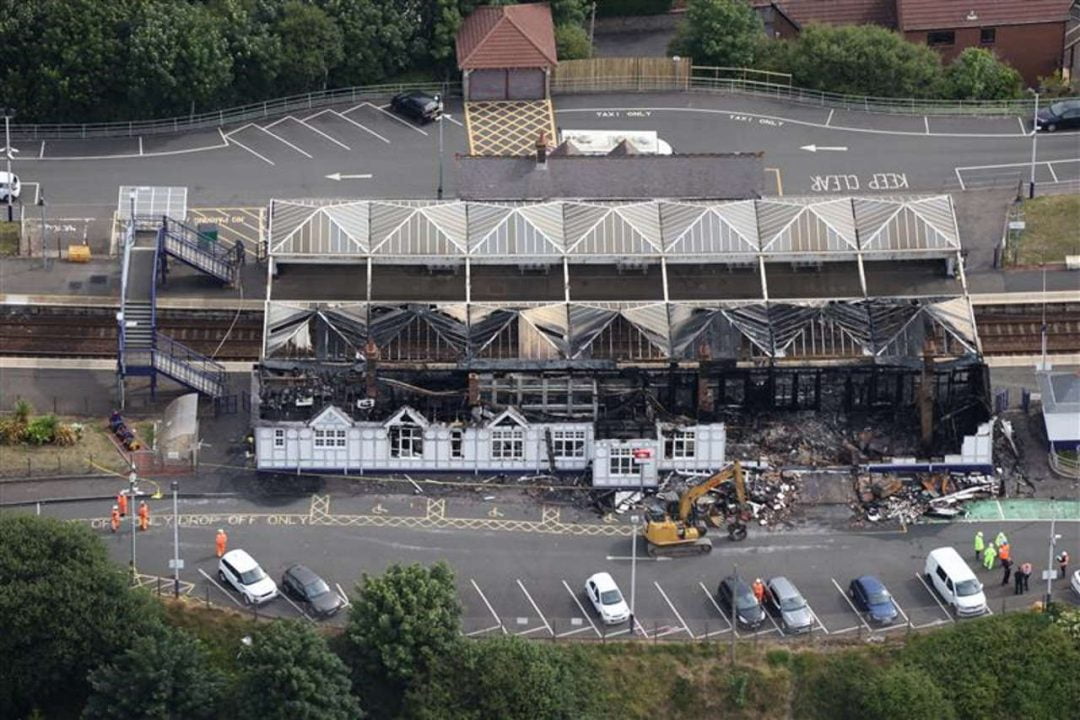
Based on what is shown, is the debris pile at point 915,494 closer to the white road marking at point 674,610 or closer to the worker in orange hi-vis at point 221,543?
the white road marking at point 674,610

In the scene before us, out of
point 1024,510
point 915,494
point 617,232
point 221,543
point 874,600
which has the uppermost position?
point 617,232

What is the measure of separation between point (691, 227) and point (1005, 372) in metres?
20.2

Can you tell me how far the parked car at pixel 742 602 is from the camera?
17150 centimetres

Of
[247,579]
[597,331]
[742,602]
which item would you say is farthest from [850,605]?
[247,579]

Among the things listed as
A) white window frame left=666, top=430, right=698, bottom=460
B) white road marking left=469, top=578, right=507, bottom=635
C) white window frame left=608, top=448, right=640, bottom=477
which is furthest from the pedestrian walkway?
white road marking left=469, top=578, right=507, bottom=635

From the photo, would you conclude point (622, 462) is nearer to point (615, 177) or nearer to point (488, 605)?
point (488, 605)

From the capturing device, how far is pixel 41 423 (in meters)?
184

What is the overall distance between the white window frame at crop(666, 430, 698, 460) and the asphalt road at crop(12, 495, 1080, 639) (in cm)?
589

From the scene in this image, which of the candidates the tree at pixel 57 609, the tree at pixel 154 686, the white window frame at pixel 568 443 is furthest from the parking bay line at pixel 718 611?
the tree at pixel 57 609

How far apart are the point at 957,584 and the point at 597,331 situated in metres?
26.1

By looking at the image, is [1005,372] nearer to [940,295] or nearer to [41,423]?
[940,295]

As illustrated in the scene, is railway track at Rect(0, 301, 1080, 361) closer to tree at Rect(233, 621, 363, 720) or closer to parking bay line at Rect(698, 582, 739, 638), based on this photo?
parking bay line at Rect(698, 582, 739, 638)

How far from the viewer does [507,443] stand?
598 feet

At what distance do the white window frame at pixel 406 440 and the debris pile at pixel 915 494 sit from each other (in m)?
24.5
